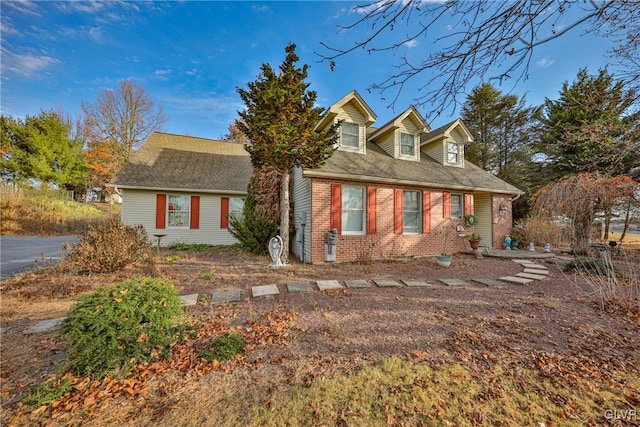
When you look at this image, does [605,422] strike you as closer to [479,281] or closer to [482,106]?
[479,281]

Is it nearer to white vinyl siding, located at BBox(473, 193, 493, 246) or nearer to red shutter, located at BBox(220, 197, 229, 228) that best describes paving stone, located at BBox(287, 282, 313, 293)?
red shutter, located at BBox(220, 197, 229, 228)

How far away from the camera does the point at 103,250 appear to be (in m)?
5.76

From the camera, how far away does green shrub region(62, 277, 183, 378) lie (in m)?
2.21

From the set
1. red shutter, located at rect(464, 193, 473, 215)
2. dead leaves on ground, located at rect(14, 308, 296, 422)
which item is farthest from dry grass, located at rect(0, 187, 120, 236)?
red shutter, located at rect(464, 193, 473, 215)

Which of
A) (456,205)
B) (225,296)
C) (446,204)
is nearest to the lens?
(225,296)

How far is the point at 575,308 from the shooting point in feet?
13.3

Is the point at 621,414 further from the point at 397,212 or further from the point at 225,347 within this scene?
the point at 397,212

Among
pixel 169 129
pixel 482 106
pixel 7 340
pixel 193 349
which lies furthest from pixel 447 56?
pixel 169 129

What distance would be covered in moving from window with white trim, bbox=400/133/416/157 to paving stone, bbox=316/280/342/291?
24.5 feet

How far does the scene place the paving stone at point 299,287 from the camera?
4.74 m

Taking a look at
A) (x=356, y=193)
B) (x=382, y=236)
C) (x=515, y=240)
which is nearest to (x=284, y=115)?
(x=356, y=193)

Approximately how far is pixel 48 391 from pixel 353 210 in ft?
23.7

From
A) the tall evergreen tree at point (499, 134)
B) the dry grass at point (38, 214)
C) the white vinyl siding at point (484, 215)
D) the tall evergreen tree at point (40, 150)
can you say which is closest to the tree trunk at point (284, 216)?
the white vinyl siding at point (484, 215)

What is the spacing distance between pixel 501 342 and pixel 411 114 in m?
9.27
